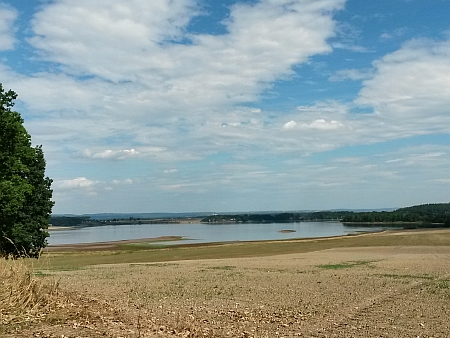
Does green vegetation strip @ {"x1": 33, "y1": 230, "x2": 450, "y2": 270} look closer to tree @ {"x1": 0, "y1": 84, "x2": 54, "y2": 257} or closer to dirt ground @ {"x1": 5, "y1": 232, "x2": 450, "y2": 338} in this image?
tree @ {"x1": 0, "y1": 84, "x2": 54, "y2": 257}

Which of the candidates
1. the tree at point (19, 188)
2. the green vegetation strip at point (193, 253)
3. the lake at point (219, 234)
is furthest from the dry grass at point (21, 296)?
the lake at point (219, 234)

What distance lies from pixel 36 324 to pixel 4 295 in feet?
3.57

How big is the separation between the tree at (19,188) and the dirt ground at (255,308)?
12.4m

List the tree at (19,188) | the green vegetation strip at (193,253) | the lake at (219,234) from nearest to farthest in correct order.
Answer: the tree at (19,188)
the green vegetation strip at (193,253)
the lake at (219,234)

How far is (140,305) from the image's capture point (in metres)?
12.6

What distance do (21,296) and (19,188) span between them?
86.6 ft

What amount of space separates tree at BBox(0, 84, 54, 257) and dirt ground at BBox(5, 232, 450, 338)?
12.4m

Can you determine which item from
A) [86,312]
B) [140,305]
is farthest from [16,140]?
[86,312]

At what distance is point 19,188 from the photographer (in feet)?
110

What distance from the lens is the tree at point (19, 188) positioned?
31.3m

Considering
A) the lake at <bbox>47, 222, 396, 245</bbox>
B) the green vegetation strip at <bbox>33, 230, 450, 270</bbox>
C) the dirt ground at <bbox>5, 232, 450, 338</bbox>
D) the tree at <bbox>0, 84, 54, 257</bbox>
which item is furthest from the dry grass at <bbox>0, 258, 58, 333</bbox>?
the lake at <bbox>47, 222, 396, 245</bbox>

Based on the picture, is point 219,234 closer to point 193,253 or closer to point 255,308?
point 193,253

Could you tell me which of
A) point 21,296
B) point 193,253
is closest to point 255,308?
point 21,296

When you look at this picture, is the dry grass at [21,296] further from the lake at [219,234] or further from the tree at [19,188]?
the lake at [219,234]
